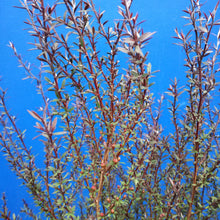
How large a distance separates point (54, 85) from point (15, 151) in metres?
0.57

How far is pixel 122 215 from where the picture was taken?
1261 millimetres

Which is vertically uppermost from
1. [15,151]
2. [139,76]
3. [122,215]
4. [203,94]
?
[203,94]

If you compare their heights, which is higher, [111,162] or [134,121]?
[134,121]

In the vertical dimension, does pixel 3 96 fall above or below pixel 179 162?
above

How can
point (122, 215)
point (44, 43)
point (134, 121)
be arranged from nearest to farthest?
1. point (44, 43)
2. point (134, 121)
3. point (122, 215)

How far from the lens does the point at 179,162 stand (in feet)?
3.49

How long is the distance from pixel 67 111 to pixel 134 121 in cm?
24

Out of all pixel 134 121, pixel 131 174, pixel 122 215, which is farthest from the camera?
pixel 122 215

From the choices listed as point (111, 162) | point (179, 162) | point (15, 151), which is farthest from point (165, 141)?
point (15, 151)

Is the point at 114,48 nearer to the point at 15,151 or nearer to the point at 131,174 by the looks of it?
the point at 131,174

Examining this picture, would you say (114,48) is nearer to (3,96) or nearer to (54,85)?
(54,85)

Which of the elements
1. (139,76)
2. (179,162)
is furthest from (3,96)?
(179,162)

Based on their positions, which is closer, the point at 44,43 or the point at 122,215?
the point at 44,43

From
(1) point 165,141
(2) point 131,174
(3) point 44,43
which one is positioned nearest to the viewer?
(3) point 44,43
